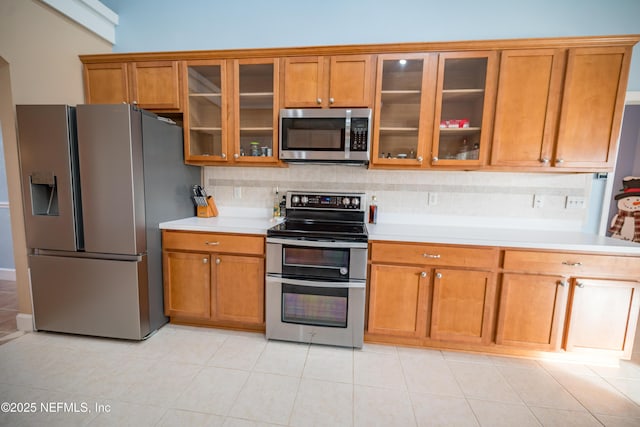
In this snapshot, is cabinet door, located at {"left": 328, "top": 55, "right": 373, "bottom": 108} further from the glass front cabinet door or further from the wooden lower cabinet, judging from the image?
the wooden lower cabinet

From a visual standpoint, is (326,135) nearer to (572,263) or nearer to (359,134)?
(359,134)

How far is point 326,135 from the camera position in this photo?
2.04 metres

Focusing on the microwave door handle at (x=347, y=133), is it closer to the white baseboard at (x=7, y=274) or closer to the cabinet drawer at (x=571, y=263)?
the cabinet drawer at (x=571, y=263)

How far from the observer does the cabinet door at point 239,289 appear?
6.58 feet

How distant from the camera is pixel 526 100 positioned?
6.17ft

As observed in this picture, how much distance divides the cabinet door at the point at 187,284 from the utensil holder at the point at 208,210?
490mm

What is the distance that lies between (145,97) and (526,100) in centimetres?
312

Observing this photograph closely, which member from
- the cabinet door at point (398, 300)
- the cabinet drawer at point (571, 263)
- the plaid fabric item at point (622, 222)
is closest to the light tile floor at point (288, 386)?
the cabinet door at point (398, 300)

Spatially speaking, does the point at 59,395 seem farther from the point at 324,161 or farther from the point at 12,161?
the point at 324,161

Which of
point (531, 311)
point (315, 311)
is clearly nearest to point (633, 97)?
point (531, 311)

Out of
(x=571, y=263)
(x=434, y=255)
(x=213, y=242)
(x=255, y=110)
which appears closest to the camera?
(x=571, y=263)

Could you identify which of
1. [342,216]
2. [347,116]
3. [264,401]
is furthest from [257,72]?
[264,401]

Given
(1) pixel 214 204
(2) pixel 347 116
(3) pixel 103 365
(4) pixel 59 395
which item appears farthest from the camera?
(1) pixel 214 204

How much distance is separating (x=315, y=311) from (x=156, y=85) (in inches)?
92.8
